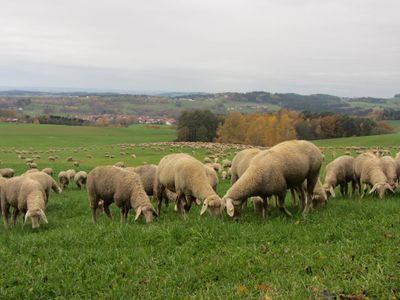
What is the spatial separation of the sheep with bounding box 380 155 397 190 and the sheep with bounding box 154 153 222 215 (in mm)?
7893

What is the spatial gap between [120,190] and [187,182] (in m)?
2.18

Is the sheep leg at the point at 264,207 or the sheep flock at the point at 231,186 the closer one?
the sheep flock at the point at 231,186

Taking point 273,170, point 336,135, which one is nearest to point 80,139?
point 336,135

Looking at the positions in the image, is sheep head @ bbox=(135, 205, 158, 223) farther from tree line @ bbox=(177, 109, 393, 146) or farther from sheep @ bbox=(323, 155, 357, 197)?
tree line @ bbox=(177, 109, 393, 146)

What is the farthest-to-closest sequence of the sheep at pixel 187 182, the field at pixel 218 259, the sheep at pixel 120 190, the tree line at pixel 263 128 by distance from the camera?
the tree line at pixel 263 128 < the sheep at pixel 120 190 < the sheep at pixel 187 182 < the field at pixel 218 259

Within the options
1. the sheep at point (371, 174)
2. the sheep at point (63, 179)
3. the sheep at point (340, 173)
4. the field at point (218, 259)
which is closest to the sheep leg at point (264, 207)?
the field at point (218, 259)

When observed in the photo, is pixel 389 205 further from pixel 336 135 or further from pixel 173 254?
pixel 336 135

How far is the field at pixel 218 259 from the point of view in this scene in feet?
23.4

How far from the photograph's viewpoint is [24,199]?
14969mm

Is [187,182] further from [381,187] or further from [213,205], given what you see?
[381,187]

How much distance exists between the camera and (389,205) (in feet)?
43.1

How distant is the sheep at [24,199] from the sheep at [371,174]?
1150 cm

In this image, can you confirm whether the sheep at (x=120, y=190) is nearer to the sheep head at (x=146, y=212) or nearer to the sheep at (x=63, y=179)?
the sheep head at (x=146, y=212)

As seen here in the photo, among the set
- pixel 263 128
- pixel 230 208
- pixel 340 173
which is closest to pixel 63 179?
pixel 340 173
